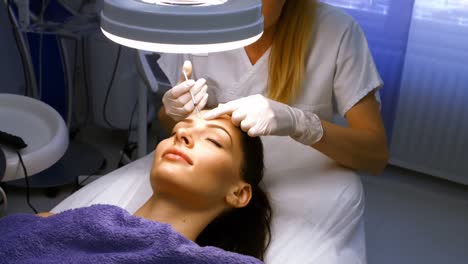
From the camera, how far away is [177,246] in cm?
109

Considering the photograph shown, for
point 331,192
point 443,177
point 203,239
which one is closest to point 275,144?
point 331,192

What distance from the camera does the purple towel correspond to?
1.08 meters

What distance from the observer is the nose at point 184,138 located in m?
1.25

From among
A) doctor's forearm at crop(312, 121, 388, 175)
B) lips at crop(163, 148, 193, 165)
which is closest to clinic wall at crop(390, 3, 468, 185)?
doctor's forearm at crop(312, 121, 388, 175)

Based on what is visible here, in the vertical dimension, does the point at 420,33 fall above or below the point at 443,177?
above

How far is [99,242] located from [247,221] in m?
0.36

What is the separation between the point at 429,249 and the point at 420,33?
84 centimetres

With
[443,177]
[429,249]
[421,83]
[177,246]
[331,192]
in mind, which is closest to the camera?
[177,246]

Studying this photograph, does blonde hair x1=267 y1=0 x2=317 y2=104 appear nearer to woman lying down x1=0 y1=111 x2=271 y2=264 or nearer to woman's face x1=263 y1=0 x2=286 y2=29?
woman's face x1=263 y1=0 x2=286 y2=29

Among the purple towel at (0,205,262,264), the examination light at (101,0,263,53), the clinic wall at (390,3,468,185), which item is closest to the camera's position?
the examination light at (101,0,263,53)

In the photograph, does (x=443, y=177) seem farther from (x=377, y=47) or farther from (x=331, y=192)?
(x=331, y=192)

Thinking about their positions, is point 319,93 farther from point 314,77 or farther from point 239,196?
point 239,196

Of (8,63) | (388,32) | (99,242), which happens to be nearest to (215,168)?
(99,242)

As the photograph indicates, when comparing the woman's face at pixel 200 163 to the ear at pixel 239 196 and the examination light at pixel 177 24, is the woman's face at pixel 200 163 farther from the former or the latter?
the examination light at pixel 177 24
